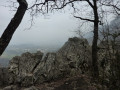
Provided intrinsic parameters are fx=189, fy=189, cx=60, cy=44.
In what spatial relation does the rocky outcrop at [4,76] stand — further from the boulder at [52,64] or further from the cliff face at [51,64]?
the boulder at [52,64]

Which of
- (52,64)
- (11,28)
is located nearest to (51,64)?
(52,64)

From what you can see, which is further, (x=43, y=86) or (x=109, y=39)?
(x=43, y=86)

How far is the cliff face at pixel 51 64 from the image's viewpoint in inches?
589

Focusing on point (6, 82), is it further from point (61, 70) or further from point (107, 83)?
point (107, 83)

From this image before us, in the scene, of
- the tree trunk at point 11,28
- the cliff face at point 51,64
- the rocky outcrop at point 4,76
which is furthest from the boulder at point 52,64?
the tree trunk at point 11,28

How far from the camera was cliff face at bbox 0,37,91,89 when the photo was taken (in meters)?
15.0

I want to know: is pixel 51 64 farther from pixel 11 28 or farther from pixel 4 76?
pixel 11 28

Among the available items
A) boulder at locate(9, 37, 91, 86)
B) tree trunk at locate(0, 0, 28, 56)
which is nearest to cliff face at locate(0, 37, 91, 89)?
boulder at locate(9, 37, 91, 86)

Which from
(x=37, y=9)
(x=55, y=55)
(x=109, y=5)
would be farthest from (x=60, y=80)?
(x=109, y=5)

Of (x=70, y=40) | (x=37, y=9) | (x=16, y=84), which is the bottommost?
(x=16, y=84)

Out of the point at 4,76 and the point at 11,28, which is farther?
the point at 4,76

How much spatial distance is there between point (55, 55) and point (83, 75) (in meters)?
3.22

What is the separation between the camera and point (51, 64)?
1554 cm

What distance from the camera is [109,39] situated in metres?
5.41
